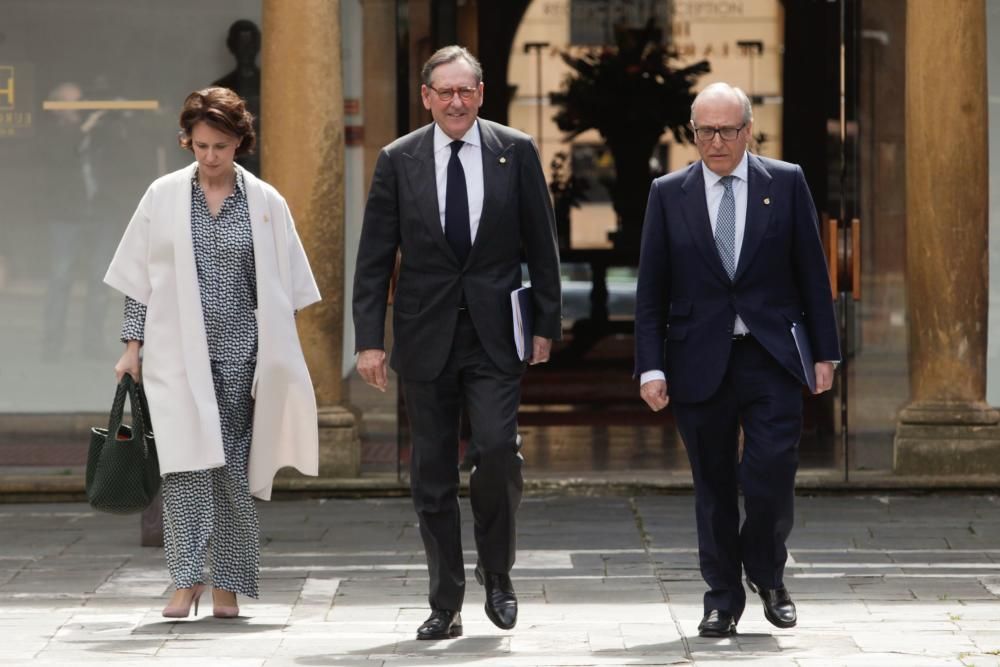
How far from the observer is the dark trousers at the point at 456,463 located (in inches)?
245

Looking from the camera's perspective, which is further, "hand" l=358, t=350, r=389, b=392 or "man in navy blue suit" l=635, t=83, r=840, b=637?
"hand" l=358, t=350, r=389, b=392

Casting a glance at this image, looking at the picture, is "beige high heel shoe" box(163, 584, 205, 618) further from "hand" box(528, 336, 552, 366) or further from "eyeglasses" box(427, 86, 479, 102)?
"eyeglasses" box(427, 86, 479, 102)

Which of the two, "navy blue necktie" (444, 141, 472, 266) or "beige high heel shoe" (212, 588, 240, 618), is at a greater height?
"navy blue necktie" (444, 141, 472, 266)

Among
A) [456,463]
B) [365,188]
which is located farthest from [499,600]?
[365,188]

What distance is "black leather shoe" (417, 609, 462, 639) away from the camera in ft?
20.6

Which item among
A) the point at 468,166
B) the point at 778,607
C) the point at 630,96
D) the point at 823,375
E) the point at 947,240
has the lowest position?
the point at 778,607

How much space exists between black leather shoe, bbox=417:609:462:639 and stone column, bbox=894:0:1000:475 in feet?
13.6

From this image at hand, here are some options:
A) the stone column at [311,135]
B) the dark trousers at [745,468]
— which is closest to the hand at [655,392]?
the dark trousers at [745,468]

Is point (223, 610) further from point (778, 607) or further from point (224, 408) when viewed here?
point (778, 607)

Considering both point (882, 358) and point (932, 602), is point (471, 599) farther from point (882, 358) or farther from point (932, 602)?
point (882, 358)

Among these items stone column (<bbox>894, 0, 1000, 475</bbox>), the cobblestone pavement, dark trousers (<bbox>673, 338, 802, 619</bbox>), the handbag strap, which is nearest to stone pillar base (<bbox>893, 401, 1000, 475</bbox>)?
stone column (<bbox>894, 0, 1000, 475</bbox>)

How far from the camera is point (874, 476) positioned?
998cm

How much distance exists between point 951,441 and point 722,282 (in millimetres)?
4067

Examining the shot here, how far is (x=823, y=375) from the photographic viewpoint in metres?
6.18
